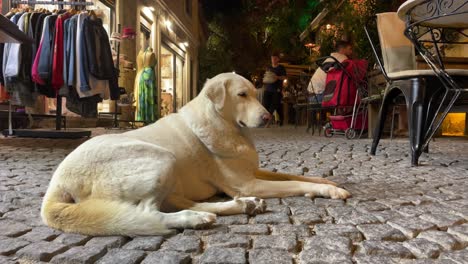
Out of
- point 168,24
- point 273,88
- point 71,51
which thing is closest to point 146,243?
point 71,51

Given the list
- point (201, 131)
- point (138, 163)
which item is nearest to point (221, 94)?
point (201, 131)

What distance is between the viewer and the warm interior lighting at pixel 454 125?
902 cm

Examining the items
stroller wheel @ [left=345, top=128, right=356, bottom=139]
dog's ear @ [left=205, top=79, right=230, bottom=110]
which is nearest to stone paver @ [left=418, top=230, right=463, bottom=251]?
dog's ear @ [left=205, top=79, right=230, bottom=110]

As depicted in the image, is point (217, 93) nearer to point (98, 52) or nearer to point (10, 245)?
point (10, 245)

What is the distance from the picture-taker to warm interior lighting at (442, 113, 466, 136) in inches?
355

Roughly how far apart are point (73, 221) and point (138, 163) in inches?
14.3

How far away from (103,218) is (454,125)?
9.15 metres

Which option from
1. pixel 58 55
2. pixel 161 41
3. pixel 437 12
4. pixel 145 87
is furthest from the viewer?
pixel 161 41

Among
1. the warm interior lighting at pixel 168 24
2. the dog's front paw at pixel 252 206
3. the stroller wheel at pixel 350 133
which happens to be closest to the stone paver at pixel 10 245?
the dog's front paw at pixel 252 206

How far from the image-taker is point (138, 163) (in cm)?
189

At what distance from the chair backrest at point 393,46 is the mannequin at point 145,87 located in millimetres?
6503

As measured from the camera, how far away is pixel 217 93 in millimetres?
2471

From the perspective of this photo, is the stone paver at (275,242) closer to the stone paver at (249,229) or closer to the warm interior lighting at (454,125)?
the stone paver at (249,229)

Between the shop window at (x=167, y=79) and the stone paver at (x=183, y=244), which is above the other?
the shop window at (x=167, y=79)
